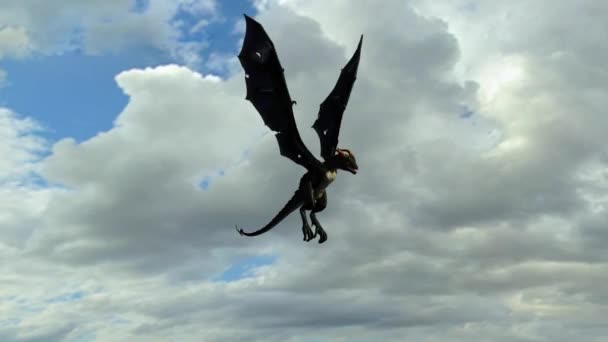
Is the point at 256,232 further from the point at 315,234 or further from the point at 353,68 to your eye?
the point at 353,68

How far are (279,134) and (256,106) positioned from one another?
2.09 ft

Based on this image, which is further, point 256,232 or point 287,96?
point 256,232

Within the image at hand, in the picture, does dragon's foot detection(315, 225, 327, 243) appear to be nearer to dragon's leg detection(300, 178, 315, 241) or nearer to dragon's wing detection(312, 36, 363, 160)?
dragon's leg detection(300, 178, 315, 241)

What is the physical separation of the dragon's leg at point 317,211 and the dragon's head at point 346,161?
1.92 feet

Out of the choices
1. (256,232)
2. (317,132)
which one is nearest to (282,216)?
(256,232)

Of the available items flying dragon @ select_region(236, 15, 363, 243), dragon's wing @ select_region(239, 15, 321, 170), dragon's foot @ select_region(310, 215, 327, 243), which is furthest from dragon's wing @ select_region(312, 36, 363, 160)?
dragon's foot @ select_region(310, 215, 327, 243)

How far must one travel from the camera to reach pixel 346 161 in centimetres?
1625

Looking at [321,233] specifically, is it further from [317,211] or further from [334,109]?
[334,109]

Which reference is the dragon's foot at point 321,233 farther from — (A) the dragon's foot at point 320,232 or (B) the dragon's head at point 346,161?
(B) the dragon's head at point 346,161

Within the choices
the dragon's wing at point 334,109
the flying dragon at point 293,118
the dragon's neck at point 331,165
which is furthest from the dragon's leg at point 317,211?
the dragon's wing at point 334,109

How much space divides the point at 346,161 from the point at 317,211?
1.04m

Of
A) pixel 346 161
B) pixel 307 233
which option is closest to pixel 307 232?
pixel 307 233

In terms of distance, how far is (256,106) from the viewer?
16016 millimetres

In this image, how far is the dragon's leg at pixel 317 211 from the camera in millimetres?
15906
